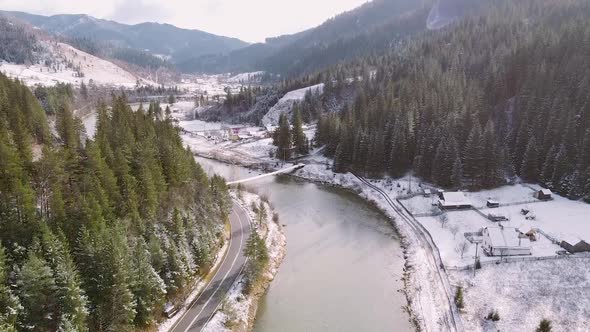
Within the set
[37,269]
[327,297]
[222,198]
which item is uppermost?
[37,269]

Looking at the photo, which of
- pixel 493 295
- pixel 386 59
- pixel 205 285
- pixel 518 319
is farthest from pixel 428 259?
pixel 386 59

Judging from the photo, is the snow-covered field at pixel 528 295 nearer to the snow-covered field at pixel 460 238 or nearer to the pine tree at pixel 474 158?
the snow-covered field at pixel 460 238

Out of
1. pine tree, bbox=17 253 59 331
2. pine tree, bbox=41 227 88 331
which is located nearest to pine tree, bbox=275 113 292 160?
pine tree, bbox=41 227 88 331

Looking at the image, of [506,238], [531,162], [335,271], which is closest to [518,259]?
[506,238]

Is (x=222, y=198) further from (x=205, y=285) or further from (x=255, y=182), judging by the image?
(x=255, y=182)

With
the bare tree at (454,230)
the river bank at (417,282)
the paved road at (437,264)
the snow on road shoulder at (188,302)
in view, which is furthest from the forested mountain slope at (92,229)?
the bare tree at (454,230)
